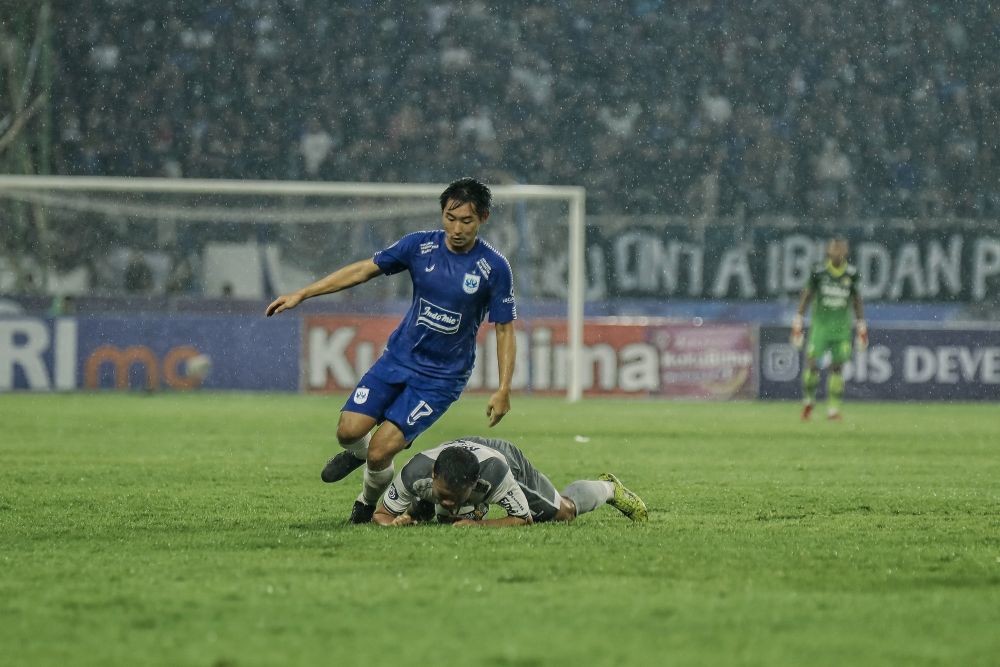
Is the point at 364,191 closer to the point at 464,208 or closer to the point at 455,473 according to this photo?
the point at 464,208

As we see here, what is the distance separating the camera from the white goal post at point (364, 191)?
19.1 m

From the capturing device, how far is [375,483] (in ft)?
22.0

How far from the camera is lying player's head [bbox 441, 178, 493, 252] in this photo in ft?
21.6

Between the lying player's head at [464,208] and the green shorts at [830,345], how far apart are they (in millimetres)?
10431

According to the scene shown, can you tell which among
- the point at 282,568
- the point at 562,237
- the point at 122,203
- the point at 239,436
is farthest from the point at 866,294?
the point at 282,568

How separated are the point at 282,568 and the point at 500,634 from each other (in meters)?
1.43

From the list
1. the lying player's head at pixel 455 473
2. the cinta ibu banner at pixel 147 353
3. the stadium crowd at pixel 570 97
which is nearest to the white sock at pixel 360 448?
the lying player's head at pixel 455 473

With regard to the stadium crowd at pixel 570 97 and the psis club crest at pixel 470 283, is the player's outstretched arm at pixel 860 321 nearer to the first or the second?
the stadium crowd at pixel 570 97

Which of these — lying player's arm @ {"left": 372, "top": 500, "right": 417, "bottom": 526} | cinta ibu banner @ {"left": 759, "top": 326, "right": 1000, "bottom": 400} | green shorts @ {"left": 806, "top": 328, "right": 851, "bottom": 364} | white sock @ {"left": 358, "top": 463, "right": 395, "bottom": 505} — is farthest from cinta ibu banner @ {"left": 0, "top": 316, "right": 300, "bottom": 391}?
lying player's arm @ {"left": 372, "top": 500, "right": 417, "bottom": 526}

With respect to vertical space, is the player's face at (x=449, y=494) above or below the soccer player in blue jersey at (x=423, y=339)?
below

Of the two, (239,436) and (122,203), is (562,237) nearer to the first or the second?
(122,203)

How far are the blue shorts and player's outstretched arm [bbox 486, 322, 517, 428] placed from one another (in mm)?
303

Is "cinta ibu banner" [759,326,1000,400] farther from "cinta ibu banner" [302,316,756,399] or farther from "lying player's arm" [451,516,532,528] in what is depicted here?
"lying player's arm" [451,516,532,528]

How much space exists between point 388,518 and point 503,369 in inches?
33.3
